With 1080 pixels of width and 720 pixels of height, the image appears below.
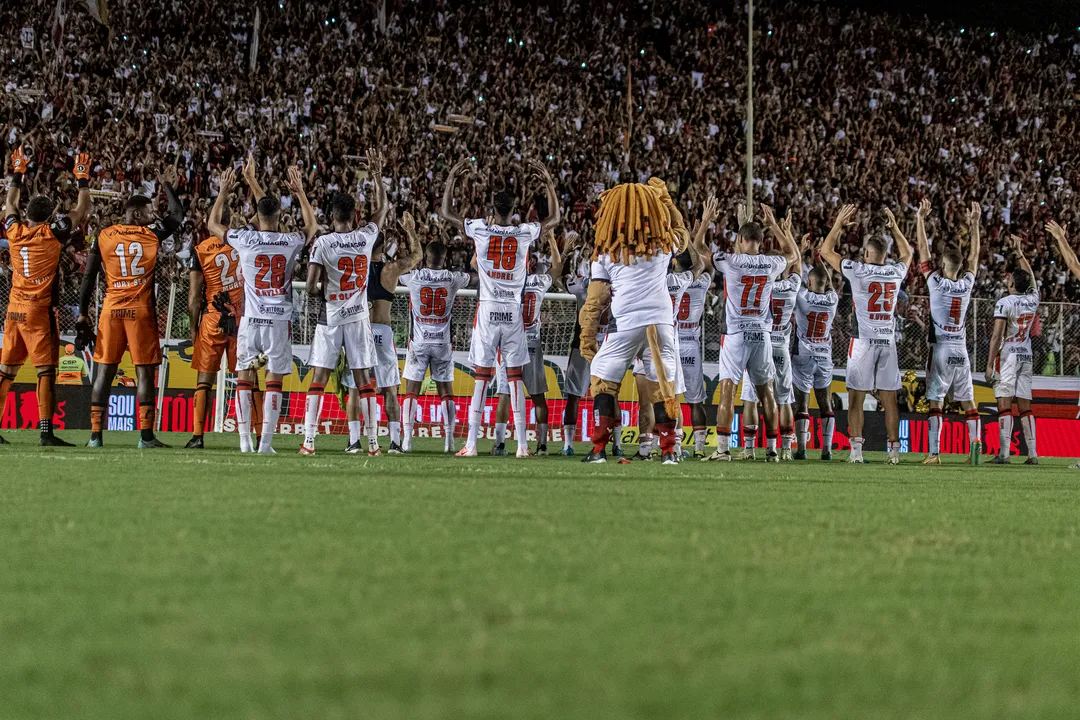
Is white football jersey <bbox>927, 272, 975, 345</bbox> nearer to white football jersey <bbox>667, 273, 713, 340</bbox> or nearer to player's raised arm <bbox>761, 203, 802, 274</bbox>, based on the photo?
player's raised arm <bbox>761, 203, 802, 274</bbox>

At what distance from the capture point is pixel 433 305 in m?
12.5

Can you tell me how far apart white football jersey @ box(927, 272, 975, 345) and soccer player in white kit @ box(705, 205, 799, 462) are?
1950 mm

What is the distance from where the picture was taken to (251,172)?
9617 mm

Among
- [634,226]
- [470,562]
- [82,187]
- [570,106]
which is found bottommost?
[470,562]

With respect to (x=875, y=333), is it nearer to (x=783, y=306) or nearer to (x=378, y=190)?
(x=783, y=306)

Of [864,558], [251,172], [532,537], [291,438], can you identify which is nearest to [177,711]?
[532,537]

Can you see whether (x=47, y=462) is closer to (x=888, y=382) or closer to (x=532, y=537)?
(x=532, y=537)

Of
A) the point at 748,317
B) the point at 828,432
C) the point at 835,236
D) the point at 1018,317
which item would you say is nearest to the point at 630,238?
the point at 748,317

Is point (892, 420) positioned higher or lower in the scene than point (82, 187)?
lower

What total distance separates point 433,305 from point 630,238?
4.00m

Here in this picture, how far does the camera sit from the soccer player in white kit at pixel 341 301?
9.57 m

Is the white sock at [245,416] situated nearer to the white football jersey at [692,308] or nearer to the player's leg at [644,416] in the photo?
the player's leg at [644,416]

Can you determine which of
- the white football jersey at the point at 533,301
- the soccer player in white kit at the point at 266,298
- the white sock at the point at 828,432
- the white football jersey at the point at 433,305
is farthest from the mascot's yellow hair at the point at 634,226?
the white sock at the point at 828,432

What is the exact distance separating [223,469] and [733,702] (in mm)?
5860
